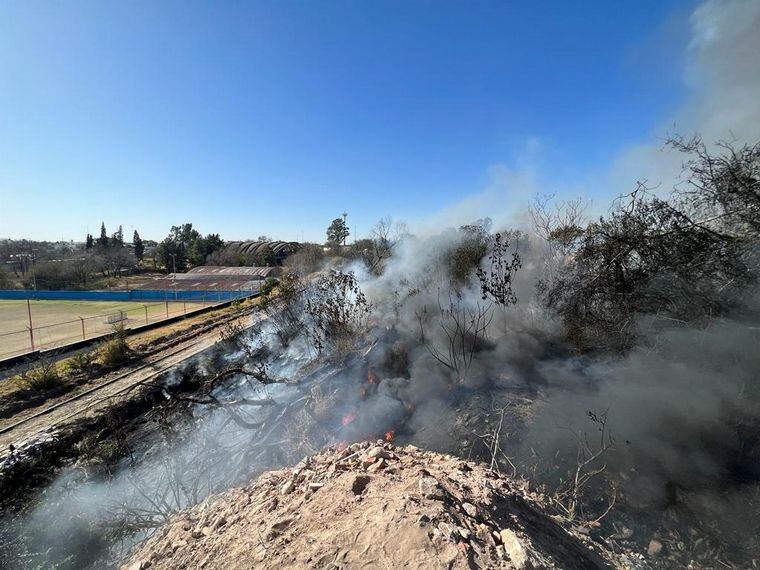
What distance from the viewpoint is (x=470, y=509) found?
8.54ft

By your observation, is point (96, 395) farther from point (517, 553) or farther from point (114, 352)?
point (517, 553)

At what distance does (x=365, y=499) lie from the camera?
281 centimetres

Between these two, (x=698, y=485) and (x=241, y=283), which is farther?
(x=241, y=283)

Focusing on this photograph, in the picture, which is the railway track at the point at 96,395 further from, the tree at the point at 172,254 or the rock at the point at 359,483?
the tree at the point at 172,254

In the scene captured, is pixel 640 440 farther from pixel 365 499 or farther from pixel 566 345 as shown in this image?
pixel 365 499

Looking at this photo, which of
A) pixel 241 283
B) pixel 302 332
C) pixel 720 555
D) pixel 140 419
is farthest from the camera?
pixel 241 283

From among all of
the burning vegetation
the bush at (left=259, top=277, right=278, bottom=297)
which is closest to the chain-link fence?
the bush at (left=259, top=277, right=278, bottom=297)

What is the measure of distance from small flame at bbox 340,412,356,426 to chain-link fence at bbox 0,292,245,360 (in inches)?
585

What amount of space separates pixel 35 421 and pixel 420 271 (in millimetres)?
11432

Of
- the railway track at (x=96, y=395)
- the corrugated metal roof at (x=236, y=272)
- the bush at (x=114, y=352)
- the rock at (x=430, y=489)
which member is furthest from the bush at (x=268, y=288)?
the corrugated metal roof at (x=236, y=272)

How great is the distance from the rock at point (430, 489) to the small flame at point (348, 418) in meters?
3.36

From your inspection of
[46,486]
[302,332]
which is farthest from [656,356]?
[46,486]

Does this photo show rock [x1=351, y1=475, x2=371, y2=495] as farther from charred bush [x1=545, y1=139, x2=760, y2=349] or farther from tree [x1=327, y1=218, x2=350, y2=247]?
tree [x1=327, y1=218, x2=350, y2=247]

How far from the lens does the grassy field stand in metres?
15.7
